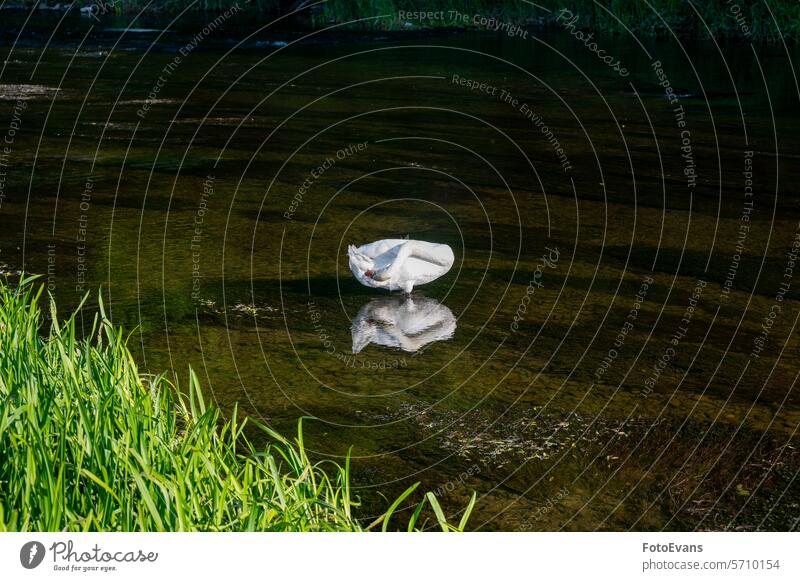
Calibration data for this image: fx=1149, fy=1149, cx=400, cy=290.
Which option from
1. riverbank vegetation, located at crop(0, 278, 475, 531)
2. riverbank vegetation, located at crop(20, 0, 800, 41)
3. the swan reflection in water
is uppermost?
riverbank vegetation, located at crop(20, 0, 800, 41)

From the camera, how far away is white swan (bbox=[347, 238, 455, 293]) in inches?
274

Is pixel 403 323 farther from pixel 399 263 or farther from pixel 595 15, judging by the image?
pixel 595 15

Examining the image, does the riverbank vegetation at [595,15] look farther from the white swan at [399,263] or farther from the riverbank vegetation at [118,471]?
the riverbank vegetation at [118,471]

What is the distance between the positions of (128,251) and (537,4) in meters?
19.5

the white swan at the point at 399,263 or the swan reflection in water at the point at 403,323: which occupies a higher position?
the white swan at the point at 399,263

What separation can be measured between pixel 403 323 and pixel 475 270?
1.21m

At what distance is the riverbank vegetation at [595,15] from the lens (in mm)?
24047

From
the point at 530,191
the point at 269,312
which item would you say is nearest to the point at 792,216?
the point at 530,191

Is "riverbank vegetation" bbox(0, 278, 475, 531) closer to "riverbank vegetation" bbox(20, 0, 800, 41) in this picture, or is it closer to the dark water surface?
the dark water surface

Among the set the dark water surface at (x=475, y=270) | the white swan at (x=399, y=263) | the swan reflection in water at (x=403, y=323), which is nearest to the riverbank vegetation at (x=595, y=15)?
the dark water surface at (x=475, y=270)

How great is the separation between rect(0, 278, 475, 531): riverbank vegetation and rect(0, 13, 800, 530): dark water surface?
937 mm

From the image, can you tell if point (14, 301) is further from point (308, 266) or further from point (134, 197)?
point (134, 197)

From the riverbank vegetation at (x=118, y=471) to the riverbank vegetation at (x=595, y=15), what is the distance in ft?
67.1

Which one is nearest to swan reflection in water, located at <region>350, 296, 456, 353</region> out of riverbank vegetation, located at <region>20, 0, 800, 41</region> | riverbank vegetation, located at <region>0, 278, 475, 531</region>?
riverbank vegetation, located at <region>0, 278, 475, 531</region>
